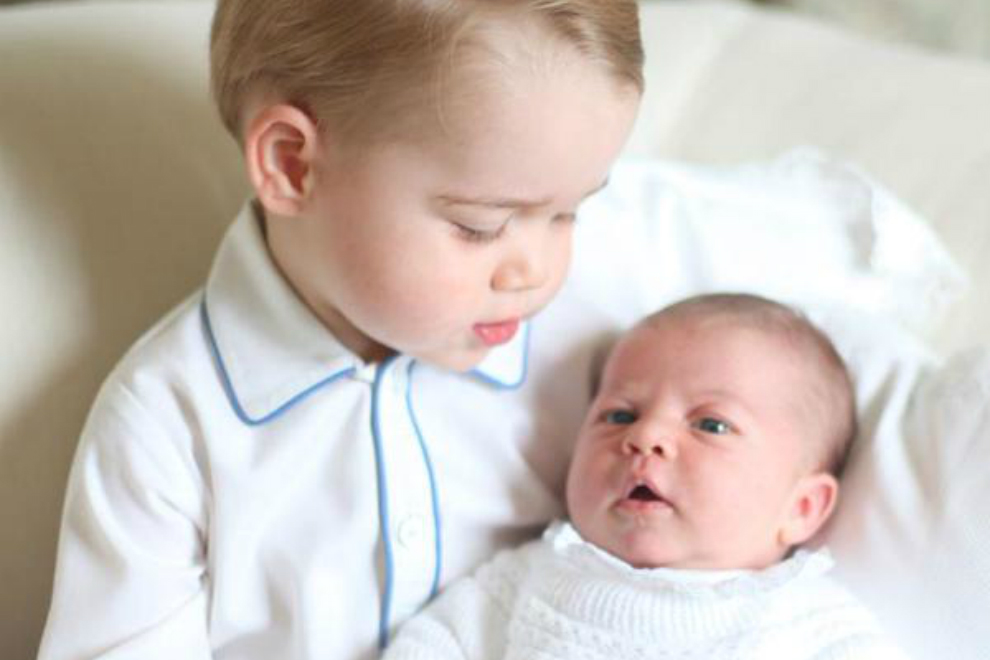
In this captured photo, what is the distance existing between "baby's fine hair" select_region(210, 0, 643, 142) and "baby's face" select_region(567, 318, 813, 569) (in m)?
0.24

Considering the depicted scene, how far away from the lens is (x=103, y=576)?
98 centimetres

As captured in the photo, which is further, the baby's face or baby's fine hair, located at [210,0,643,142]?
the baby's face

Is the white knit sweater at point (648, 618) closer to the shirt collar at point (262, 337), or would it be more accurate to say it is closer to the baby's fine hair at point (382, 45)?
the shirt collar at point (262, 337)

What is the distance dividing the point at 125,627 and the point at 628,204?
1.95 feet

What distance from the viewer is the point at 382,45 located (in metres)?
0.88

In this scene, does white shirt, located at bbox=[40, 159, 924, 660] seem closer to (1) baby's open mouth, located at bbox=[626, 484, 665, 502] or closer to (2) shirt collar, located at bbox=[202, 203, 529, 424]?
(2) shirt collar, located at bbox=[202, 203, 529, 424]

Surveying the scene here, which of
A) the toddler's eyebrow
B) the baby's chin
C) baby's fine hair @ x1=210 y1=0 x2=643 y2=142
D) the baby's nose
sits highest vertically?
baby's fine hair @ x1=210 y1=0 x2=643 y2=142

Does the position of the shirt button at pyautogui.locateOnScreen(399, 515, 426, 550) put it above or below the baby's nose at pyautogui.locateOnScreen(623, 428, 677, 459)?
below

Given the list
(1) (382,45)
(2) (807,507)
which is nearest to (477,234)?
(1) (382,45)

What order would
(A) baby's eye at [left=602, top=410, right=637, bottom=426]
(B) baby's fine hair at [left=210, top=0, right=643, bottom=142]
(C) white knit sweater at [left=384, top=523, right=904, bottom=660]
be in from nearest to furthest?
(B) baby's fine hair at [left=210, top=0, right=643, bottom=142] → (C) white knit sweater at [left=384, top=523, right=904, bottom=660] → (A) baby's eye at [left=602, top=410, right=637, bottom=426]

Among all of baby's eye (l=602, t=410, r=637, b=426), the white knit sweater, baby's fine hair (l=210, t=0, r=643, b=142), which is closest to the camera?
baby's fine hair (l=210, t=0, r=643, b=142)

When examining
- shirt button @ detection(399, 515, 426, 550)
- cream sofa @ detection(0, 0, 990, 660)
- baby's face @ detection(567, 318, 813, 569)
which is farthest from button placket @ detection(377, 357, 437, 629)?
cream sofa @ detection(0, 0, 990, 660)

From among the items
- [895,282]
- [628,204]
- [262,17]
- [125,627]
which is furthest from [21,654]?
[895,282]

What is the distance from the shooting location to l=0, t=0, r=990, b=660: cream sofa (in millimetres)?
1059
